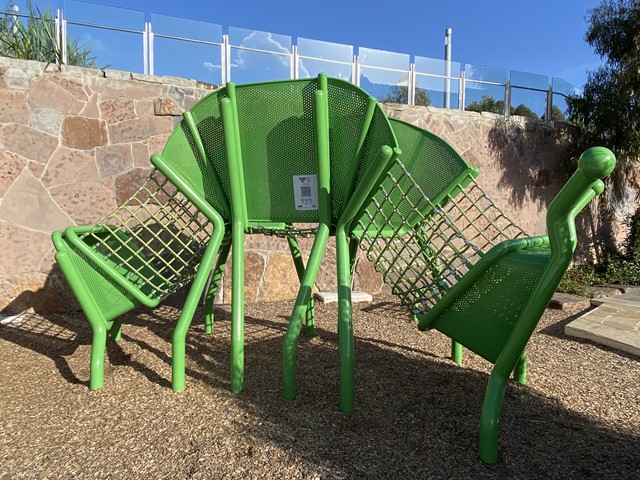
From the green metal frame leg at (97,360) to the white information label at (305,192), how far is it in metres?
1.32

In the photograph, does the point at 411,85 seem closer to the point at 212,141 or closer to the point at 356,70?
the point at 356,70

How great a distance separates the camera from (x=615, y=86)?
5.99 meters

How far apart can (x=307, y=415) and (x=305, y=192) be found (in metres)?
1.27

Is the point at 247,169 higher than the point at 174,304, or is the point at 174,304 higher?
the point at 247,169

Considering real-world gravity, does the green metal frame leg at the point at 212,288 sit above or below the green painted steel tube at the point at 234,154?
below

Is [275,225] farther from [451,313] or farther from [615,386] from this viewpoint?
[615,386]

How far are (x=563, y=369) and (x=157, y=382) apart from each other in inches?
99.4

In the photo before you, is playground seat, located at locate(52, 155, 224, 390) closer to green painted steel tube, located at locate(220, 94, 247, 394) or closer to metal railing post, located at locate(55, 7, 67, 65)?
green painted steel tube, located at locate(220, 94, 247, 394)

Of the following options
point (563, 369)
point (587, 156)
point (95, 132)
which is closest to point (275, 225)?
point (587, 156)

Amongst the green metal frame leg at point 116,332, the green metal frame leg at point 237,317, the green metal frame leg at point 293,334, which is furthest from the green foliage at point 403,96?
the green metal frame leg at point 116,332

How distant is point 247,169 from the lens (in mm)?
2859

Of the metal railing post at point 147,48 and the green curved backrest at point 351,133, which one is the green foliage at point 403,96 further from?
the green curved backrest at point 351,133

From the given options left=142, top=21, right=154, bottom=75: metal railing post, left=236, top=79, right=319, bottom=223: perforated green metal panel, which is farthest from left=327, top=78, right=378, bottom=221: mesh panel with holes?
left=142, top=21, right=154, bottom=75: metal railing post

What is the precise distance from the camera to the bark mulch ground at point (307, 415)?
6.01 feet
